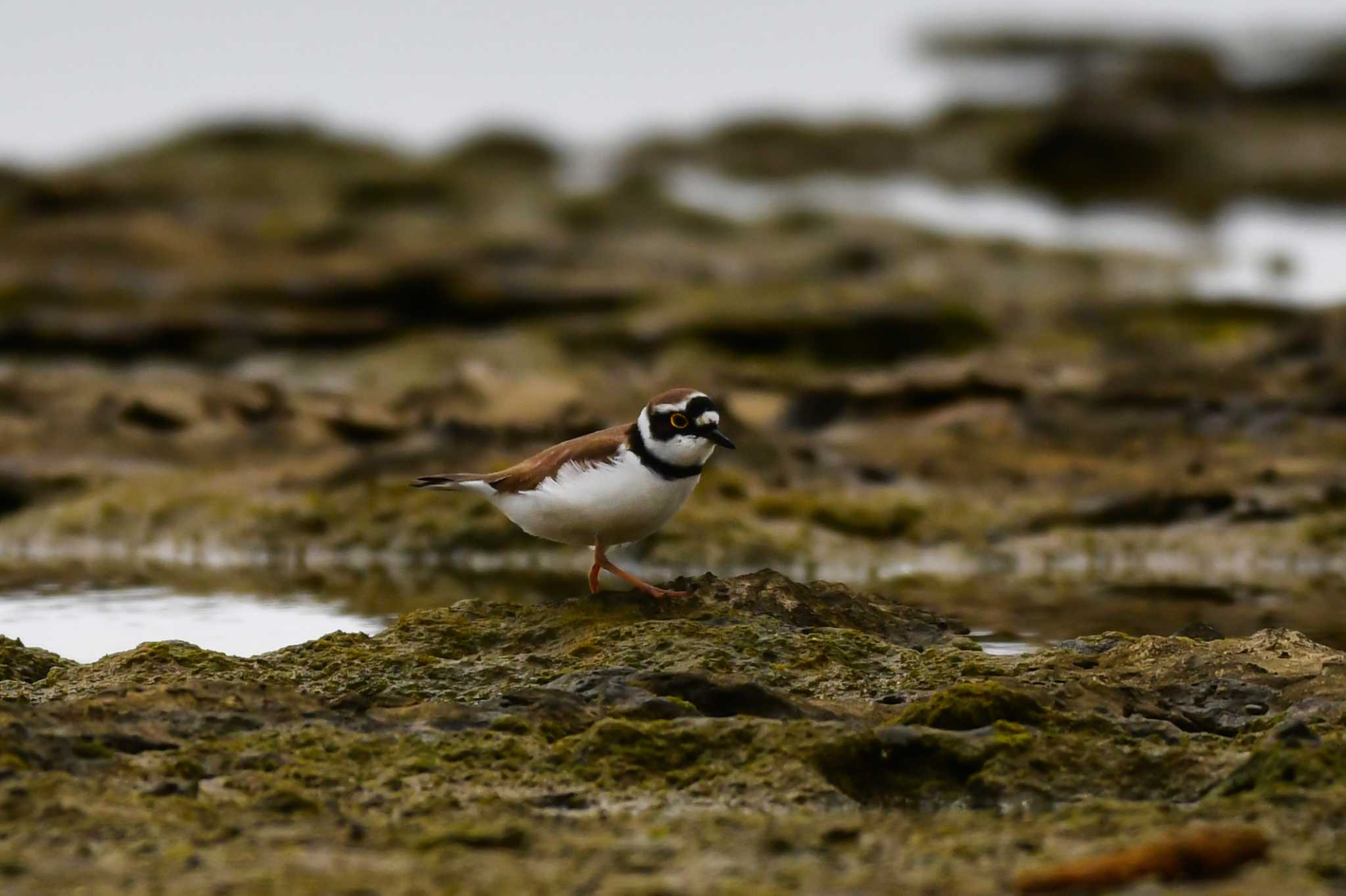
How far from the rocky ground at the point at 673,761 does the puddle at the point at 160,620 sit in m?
2.69

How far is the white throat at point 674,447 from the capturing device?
7.84 metres

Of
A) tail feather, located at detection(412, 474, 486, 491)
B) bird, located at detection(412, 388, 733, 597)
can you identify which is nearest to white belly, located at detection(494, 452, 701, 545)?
bird, located at detection(412, 388, 733, 597)

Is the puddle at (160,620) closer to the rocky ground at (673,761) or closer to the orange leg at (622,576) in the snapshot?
the orange leg at (622,576)

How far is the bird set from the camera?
785cm

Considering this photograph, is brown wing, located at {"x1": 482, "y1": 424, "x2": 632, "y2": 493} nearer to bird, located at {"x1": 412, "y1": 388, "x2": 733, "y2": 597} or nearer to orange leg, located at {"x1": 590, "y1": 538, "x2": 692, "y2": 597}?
bird, located at {"x1": 412, "y1": 388, "x2": 733, "y2": 597}

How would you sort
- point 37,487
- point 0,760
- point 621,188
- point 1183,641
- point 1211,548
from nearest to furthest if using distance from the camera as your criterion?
point 0,760 < point 1183,641 < point 1211,548 < point 37,487 < point 621,188

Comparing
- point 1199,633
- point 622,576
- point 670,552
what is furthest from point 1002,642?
point 670,552

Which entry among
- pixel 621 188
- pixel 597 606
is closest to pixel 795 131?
pixel 621 188

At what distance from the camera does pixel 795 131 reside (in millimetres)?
49562

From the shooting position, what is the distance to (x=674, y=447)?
785 centimetres

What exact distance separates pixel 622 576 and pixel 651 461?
678mm

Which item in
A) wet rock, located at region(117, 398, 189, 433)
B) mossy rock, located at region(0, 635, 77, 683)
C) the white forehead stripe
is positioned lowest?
mossy rock, located at region(0, 635, 77, 683)

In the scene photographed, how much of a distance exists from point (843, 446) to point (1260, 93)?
30.3 m

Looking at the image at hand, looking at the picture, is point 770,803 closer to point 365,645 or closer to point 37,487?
point 365,645
